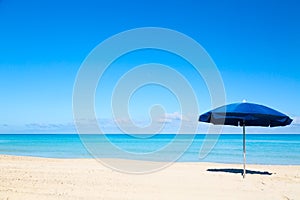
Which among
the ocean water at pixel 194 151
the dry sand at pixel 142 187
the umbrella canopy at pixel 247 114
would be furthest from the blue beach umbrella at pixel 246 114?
the ocean water at pixel 194 151

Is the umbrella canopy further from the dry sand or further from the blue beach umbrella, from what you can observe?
the dry sand

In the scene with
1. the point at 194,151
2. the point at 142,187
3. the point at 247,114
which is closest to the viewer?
the point at 142,187

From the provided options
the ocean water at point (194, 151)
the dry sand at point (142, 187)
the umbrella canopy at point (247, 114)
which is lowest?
the dry sand at point (142, 187)

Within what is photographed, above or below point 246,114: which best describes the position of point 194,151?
above

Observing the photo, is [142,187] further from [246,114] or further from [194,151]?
[194,151]

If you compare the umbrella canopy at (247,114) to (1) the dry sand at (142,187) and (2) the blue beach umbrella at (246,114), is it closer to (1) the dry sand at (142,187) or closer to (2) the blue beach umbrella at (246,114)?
(2) the blue beach umbrella at (246,114)

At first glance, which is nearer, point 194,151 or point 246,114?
point 246,114

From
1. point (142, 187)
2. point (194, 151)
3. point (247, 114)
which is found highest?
point (194, 151)

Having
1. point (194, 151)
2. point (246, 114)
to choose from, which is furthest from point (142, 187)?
point (194, 151)

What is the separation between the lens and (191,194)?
665 cm

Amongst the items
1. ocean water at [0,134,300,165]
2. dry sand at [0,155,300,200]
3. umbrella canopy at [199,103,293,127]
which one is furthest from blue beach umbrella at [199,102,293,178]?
ocean water at [0,134,300,165]

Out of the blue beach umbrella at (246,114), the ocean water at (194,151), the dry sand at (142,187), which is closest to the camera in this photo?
the dry sand at (142,187)

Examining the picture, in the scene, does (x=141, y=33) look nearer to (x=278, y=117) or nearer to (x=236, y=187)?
(x=278, y=117)

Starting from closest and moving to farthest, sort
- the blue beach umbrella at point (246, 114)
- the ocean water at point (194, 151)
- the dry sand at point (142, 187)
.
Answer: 1. the dry sand at point (142, 187)
2. the blue beach umbrella at point (246, 114)
3. the ocean water at point (194, 151)
